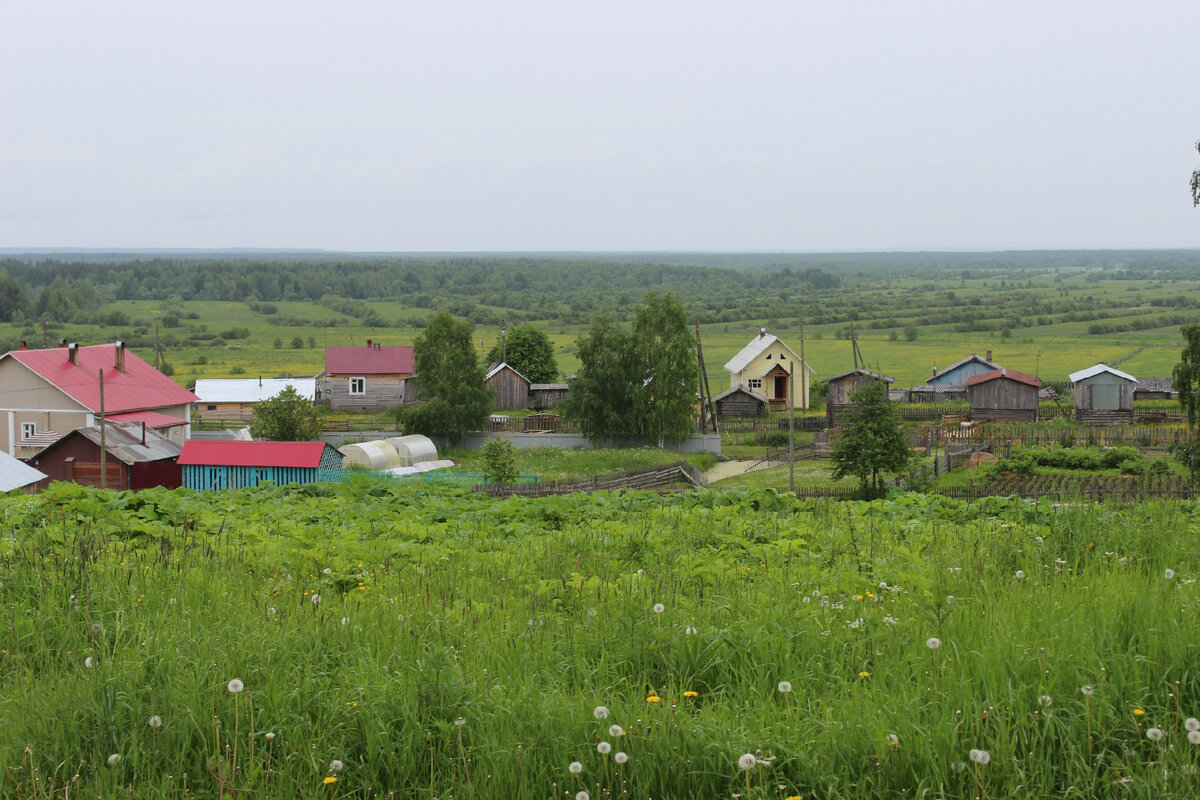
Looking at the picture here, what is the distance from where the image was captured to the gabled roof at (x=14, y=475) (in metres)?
21.7

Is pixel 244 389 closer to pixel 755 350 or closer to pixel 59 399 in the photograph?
pixel 59 399

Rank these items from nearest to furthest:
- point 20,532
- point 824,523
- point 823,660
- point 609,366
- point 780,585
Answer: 1. point 823,660
2. point 780,585
3. point 20,532
4. point 824,523
5. point 609,366

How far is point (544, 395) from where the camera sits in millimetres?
63875

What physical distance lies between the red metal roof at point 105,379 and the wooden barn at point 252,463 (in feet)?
35.1

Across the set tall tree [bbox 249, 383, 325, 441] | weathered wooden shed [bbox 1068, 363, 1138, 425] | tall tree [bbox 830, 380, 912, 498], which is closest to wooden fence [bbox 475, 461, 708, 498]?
tall tree [bbox 830, 380, 912, 498]

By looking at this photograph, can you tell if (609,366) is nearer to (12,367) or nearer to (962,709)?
(12,367)

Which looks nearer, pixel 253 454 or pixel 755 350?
pixel 253 454

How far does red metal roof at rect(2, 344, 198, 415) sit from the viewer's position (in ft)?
126

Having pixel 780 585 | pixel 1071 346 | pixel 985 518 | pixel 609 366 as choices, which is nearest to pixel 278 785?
pixel 780 585

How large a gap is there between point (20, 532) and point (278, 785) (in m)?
4.91

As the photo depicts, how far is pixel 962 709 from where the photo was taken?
11.4 feet

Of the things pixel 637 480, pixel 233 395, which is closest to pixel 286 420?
pixel 637 480

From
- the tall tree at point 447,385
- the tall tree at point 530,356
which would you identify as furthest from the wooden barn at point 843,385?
the tall tree at point 447,385

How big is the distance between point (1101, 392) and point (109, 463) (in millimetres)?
47608
